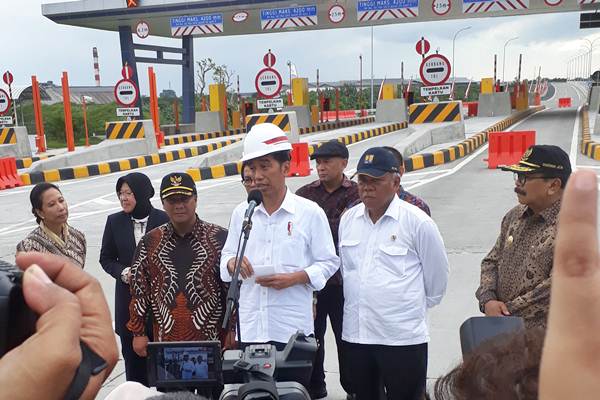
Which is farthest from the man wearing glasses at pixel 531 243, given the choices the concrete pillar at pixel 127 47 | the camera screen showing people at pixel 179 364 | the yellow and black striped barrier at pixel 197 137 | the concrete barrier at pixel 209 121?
the concrete barrier at pixel 209 121

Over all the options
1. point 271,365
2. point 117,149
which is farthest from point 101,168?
point 271,365

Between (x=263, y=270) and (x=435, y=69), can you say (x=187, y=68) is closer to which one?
(x=435, y=69)

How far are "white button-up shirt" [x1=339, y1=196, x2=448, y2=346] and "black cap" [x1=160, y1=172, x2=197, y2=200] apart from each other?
2.97 ft

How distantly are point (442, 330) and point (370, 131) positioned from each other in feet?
57.1

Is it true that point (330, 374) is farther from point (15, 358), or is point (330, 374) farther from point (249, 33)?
point (249, 33)

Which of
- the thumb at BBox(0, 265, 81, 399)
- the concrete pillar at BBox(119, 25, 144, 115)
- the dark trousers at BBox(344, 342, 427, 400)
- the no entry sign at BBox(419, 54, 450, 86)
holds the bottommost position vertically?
the dark trousers at BBox(344, 342, 427, 400)

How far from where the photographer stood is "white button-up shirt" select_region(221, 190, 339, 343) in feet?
9.38

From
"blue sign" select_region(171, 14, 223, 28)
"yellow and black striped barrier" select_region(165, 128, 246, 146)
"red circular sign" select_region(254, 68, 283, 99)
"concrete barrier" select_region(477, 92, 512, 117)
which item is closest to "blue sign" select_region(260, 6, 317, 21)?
"blue sign" select_region(171, 14, 223, 28)

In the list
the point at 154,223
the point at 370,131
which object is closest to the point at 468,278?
the point at 154,223

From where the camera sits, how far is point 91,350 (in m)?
0.85

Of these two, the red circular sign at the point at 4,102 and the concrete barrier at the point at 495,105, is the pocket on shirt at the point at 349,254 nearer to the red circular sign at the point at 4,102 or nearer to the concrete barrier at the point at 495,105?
the red circular sign at the point at 4,102

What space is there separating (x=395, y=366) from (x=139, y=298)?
134 centimetres

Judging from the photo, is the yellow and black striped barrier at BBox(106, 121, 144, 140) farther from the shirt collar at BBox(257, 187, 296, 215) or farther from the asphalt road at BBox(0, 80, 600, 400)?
the shirt collar at BBox(257, 187, 296, 215)

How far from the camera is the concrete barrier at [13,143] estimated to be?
16703 millimetres
